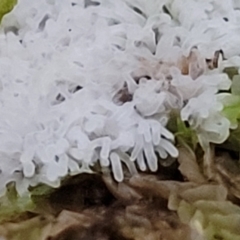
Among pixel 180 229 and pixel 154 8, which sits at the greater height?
pixel 154 8

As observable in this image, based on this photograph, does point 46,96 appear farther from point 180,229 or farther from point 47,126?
point 180,229

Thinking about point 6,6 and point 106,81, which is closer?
point 106,81

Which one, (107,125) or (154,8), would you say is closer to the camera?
(107,125)

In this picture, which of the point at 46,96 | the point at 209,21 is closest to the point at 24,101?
the point at 46,96

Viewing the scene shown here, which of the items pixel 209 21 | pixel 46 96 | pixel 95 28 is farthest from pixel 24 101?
pixel 209 21

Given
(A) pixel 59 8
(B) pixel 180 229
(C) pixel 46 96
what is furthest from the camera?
(A) pixel 59 8

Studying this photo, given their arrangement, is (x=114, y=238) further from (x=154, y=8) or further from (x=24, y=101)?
(x=154, y=8)

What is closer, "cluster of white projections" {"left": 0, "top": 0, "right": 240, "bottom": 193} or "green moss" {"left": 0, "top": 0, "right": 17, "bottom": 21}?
"cluster of white projections" {"left": 0, "top": 0, "right": 240, "bottom": 193}

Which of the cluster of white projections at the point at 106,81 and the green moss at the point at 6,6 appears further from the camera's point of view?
the green moss at the point at 6,6

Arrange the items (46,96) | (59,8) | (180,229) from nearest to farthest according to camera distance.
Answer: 1. (180,229)
2. (46,96)
3. (59,8)
